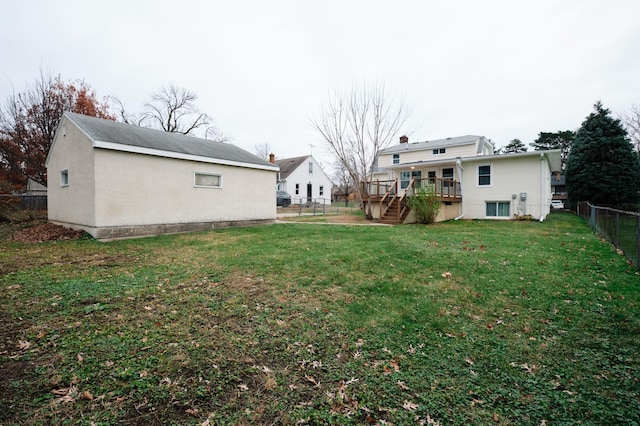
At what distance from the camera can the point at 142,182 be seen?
9.98m

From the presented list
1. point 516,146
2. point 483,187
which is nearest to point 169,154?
point 483,187

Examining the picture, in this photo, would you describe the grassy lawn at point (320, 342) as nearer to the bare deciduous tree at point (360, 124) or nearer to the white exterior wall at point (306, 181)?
the bare deciduous tree at point (360, 124)

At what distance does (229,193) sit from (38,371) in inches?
408

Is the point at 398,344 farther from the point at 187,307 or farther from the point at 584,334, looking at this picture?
the point at 187,307

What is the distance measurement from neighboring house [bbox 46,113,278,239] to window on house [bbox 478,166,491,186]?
13.3 metres

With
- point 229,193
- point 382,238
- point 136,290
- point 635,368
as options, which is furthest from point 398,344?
point 229,193

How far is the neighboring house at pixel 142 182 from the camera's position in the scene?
364 inches

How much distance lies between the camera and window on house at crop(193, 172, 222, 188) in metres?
11.5

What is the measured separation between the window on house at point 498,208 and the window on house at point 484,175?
124cm

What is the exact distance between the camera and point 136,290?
4.57 m

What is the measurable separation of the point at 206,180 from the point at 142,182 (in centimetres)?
239

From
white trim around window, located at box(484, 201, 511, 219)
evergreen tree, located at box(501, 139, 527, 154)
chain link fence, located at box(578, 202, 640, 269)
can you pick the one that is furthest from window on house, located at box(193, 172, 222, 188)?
evergreen tree, located at box(501, 139, 527, 154)

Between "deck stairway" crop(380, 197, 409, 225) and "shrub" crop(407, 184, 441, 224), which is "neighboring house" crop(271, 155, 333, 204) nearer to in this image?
"deck stairway" crop(380, 197, 409, 225)

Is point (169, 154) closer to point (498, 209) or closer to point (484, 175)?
point (484, 175)
